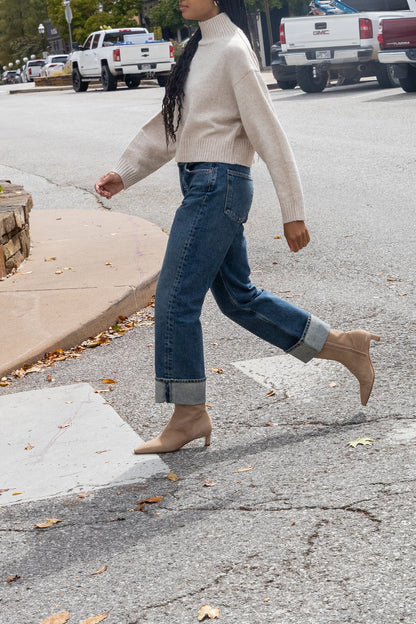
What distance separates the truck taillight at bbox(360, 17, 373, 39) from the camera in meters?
19.3

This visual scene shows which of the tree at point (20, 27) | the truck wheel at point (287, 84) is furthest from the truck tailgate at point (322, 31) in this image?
the tree at point (20, 27)

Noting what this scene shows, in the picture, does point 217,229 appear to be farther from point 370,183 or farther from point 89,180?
point 89,180

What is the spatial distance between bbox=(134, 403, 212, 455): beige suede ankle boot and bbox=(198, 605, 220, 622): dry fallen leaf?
1.21 m

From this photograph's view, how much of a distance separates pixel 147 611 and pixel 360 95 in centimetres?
1755

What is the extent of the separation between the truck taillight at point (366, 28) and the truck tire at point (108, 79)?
15.8 metres

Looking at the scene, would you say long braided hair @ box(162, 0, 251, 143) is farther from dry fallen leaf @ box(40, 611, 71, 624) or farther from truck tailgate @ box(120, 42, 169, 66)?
truck tailgate @ box(120, 42, 169, 66)

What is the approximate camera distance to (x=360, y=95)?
19156 mm

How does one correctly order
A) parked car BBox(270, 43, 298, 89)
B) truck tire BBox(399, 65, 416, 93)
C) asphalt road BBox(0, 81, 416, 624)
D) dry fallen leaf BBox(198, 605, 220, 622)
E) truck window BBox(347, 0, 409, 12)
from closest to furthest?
dry fallen leaf BBox(198, 605, 220, 622), asphalt road BBox(0, 81, 416, 624), truck tire BBox(399, 65, 416, 93), truck window BBox(347, 0, 409, 12), parked car BBox(270, 43, 298, 89)

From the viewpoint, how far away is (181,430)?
3768 mm

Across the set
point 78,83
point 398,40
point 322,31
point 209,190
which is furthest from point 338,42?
point 78,83

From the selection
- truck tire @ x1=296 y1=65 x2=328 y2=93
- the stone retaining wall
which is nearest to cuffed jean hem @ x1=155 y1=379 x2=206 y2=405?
the stone retaining wall

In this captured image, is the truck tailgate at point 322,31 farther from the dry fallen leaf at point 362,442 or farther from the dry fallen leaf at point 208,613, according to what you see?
the dry fallen leaf at point 208,613

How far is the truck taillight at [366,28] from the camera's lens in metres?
19.3

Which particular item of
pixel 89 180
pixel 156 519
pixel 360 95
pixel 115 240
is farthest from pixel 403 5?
pixel 156 519
